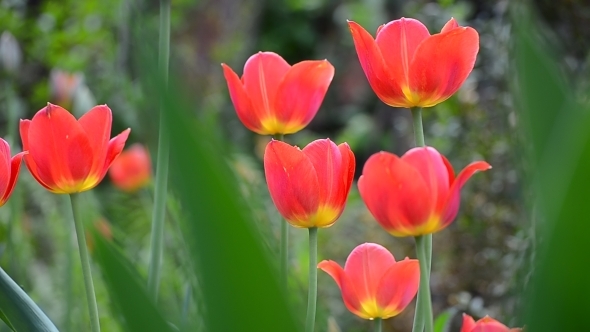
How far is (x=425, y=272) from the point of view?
11.3 inches

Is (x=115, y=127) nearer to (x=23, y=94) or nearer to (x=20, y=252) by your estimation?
(x=23, y=94)

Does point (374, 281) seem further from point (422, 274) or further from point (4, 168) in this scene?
point (4, 168)

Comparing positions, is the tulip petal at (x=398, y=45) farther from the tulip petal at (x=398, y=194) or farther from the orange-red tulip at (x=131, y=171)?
the orange-red tulip at (x=131, y=171)

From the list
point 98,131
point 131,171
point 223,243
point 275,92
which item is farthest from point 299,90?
point 131,171

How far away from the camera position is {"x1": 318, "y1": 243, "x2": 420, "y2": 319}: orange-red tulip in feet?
1.17

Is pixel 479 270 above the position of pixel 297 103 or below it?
below

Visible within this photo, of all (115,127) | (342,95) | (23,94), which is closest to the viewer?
(23,94)

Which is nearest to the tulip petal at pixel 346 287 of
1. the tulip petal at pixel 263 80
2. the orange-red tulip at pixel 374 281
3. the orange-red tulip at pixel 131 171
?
the orange-red tulip at pixel 374 281

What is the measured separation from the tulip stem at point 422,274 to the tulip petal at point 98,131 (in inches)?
6.1

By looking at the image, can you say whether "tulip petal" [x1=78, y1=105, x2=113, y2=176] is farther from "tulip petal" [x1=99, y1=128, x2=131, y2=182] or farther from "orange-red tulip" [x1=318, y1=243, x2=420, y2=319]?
"orange-red tulip" [x1=318, y1=243, x2=420, y2=319]

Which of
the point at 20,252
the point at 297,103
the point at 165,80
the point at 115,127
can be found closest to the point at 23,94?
the point at 115,127

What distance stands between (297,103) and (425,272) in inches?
6.2

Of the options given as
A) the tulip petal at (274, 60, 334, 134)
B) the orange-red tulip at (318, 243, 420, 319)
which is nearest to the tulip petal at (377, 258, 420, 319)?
the orange-red tulip at (318, 243, 420, 319)

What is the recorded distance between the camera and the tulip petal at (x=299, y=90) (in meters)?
0.41
